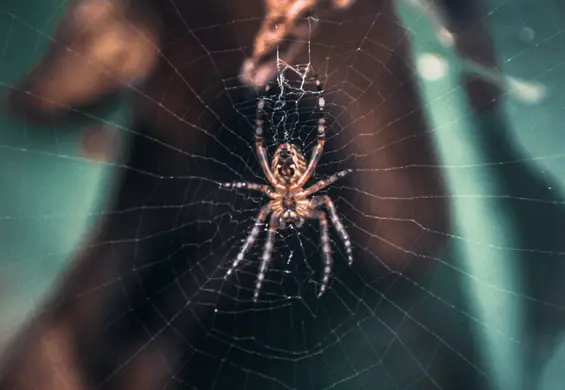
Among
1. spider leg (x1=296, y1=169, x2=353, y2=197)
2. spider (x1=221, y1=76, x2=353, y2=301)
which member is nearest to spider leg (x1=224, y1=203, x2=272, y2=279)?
spider (x1=221, y1=76, x2=353, y2=301)

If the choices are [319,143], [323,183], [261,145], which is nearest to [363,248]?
[323,183]

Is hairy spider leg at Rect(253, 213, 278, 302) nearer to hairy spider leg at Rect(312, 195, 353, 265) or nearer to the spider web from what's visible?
the spider web

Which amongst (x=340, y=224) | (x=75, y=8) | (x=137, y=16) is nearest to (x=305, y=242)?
(x=340, y=224)

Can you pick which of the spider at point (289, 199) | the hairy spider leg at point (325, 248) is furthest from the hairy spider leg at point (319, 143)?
the hairy spider leg at point (325, 248)

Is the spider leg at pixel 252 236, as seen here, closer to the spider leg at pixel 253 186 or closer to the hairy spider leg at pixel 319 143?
the spider leg at pixel 253 186

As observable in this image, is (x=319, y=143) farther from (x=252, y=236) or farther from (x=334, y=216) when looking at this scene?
(x=252, y=236)

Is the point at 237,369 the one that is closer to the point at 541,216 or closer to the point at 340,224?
the point at 340,224
